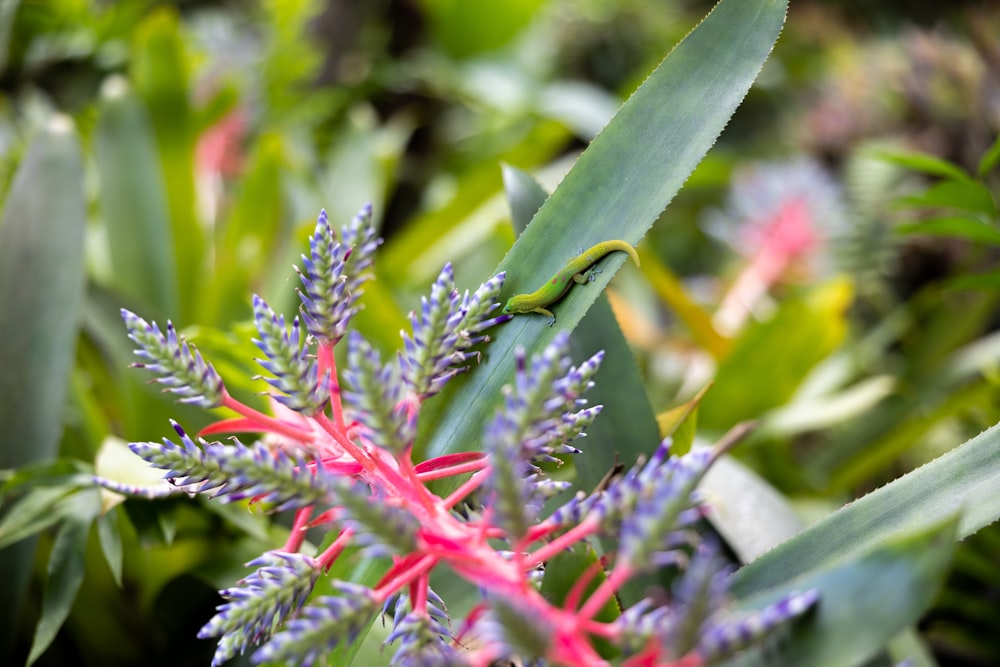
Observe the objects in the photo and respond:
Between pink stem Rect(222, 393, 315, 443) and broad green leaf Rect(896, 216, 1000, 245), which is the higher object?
broad green leaf Rect(896, 216, 1000, 245)

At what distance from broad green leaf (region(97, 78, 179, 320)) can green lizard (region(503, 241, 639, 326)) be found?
0.61m

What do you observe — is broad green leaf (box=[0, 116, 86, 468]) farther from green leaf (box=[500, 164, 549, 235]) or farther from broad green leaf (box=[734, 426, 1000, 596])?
broad green leaf (box=[734, 426, 1000, 596])

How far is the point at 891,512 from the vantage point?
Result: 356 millimetres

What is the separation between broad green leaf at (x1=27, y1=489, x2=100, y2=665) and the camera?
1.58 ft

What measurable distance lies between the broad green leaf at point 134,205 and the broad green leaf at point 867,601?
2.56ft

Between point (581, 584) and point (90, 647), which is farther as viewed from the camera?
point (90, 647)

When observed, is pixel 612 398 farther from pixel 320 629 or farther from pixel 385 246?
pixel 385 246

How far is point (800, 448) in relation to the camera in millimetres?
1193

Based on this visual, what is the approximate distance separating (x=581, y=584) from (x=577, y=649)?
22mm

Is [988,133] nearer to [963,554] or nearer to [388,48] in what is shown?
[963,554]

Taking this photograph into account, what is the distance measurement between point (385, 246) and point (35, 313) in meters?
0.75

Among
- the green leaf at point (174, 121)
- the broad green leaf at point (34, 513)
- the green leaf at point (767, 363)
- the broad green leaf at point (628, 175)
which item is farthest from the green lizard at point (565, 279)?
the green leaf at point (174, 121)

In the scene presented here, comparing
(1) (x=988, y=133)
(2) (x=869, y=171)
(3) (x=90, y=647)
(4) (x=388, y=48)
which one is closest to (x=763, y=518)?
(3) (x=90, y=647)

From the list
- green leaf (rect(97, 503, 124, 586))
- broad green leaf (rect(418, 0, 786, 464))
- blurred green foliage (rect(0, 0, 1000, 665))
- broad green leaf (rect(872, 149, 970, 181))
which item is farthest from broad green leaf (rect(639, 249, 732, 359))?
green leaf (rect(97, 503, 124, 586))
